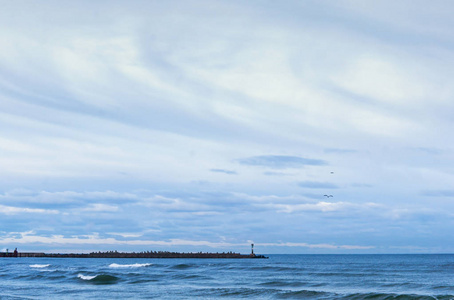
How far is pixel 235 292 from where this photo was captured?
42938 millimetres

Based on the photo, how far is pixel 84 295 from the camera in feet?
138

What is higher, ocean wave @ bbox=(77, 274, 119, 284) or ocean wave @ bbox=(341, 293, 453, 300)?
ocean wave @ bbox=(77, 274, 119, 284)

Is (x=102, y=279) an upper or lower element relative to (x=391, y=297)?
upper

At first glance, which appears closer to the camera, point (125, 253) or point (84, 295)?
point (84, 295)

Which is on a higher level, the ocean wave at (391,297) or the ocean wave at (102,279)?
the ocean wave at (102,279)

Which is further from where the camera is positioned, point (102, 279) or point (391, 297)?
point (102, 279)

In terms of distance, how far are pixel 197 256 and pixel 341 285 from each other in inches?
4575

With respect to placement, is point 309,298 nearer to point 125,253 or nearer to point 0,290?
point 0,290

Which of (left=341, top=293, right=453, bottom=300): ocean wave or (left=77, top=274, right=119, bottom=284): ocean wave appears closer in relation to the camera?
(left=341, top=293, right=453, bottom=300): ocean wave

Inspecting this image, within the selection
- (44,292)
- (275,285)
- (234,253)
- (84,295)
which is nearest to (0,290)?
(44,292)

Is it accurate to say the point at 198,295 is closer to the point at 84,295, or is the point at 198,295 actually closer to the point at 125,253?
the point at 84,295

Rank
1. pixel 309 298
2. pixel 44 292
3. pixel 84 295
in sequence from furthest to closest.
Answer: pixel 44 292, pixel 84 295, pixel 309 298

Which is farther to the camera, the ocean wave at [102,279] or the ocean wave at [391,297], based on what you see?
the ocean wave at [102,279]

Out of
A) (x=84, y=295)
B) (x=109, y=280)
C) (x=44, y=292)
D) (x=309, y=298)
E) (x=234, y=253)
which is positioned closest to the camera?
(x=309, y=298)
